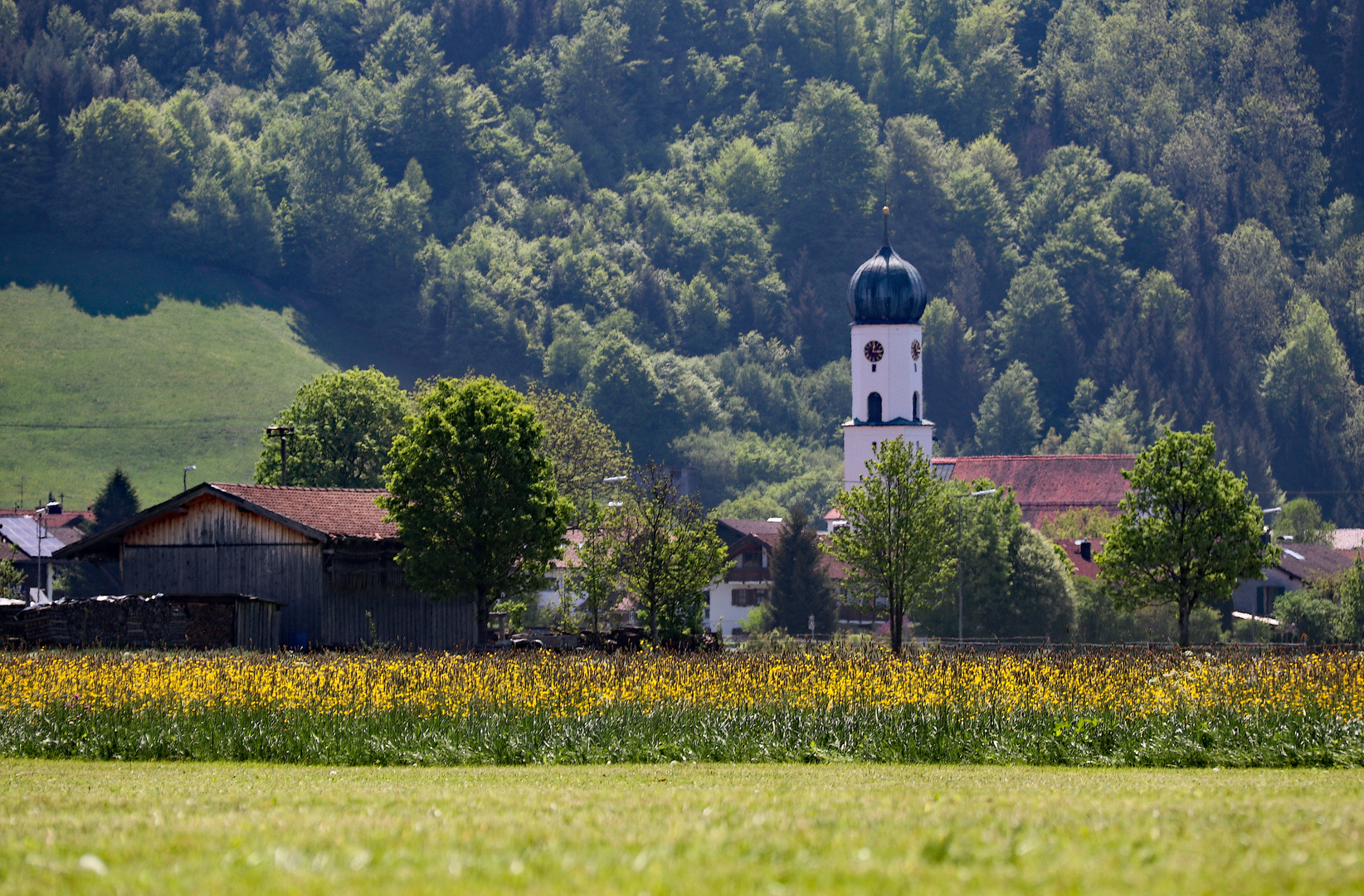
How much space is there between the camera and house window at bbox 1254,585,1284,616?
99625 mm

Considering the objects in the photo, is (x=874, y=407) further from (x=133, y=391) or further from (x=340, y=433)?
(x=133, y=391)

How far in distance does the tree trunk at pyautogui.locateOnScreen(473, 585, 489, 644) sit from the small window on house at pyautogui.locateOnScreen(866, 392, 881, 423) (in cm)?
8062

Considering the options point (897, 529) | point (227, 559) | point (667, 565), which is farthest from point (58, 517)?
point (897, 529)

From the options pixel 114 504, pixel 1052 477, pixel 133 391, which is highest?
pixel 133 391

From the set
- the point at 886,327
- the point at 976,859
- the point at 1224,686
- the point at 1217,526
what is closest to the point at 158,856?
the point at 976,859

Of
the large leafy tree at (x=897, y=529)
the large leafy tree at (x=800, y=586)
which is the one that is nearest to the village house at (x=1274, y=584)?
the large leafy tree at (x=800, y=586)

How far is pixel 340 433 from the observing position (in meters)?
83.6

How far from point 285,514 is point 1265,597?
230 feet

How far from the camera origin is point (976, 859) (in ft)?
31.5

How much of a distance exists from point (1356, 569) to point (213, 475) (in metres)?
94.6

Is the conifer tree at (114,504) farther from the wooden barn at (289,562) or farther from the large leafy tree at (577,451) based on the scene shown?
the wooden barn at (289,562)

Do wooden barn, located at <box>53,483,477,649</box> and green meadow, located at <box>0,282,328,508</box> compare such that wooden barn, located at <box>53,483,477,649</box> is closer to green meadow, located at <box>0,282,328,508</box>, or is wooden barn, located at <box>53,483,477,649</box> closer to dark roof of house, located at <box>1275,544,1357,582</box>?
dark roof of house, located at <box>1275,544,1357,582</box>

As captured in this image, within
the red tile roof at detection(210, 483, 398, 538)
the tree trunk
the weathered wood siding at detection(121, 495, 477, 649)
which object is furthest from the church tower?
the tree trunk

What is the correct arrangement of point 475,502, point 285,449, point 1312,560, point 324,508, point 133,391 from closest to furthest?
point 475,502, point 324,508, point 285,449, point 1312,560, point 133,391
